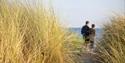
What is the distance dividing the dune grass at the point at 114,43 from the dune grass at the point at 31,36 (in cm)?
81

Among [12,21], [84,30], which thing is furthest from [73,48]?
[84,30]

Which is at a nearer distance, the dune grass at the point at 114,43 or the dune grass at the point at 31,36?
the dune grass at the point at 31,36

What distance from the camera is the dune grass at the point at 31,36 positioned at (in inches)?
207

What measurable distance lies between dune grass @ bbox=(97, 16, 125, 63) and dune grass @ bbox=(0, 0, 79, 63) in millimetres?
806

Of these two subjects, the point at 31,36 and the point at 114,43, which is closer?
the point at 31,36

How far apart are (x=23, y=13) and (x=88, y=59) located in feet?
9.99

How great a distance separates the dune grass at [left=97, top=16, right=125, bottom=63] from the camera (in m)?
6.98

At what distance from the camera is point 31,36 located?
638 cm

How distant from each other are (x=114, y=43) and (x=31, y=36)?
2416mm

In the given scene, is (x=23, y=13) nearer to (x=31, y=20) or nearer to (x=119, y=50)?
(x=31, y=20)

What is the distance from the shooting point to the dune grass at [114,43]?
6.98m

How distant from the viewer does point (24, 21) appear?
639 centimetres

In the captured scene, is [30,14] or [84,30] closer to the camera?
[30,14]

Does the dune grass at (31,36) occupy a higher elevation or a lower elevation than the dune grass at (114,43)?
higher
